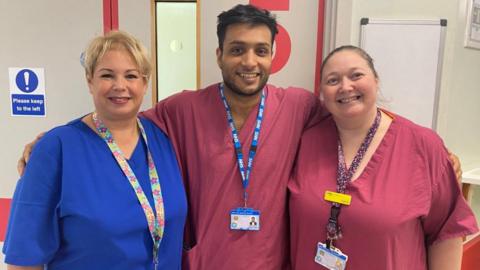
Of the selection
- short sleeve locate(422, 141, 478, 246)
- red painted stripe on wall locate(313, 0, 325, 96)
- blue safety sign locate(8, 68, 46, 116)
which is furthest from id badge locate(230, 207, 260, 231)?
blue safety sign locate(8, 68, 46, 116)

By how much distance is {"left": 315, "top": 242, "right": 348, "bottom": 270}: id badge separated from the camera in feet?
3.61

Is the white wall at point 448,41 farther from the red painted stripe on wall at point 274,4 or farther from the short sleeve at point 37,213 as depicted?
the short sleeve at point 37,213

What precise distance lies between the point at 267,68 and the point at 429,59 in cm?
80

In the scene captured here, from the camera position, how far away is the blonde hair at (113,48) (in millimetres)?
1062

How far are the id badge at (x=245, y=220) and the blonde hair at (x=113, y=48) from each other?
539 millimetres

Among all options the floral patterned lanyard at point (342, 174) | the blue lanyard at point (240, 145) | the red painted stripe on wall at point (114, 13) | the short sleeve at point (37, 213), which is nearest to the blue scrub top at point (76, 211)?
the short sleeve at point (37, 213)

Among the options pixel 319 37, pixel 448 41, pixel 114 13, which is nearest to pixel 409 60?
pixel 448 41

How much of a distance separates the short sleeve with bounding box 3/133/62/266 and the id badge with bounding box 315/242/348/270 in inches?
29.9

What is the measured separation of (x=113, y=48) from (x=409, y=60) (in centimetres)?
123

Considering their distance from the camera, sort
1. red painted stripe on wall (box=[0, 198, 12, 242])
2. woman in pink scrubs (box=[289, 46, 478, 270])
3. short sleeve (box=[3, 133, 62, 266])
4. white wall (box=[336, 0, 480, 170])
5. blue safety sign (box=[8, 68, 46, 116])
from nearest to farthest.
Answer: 1. short sleeve (box=[3, 133, 62, 266])
2. woman in pink scrubs (box=[289, 46, 478, 270])
3. white wall (box=[336, 0, 480, 170])
4. blue safety sign (box=[8, 68, 46, 116])
5. red painted stripe on wall (box=[0, 198, 12, 242])

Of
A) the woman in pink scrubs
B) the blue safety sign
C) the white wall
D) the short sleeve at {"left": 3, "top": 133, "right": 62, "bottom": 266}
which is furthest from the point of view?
the blue safety sign

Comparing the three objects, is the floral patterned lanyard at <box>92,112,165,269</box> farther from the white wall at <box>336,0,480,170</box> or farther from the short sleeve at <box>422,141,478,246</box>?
the white wall at <box>336,0,480,170</box>

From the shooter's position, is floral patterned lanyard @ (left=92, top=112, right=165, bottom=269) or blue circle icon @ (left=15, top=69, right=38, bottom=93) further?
blue circle icon @ (left=15, top=69, right=38, bottom=93)

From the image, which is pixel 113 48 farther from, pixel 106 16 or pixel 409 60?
pixel 409 60
